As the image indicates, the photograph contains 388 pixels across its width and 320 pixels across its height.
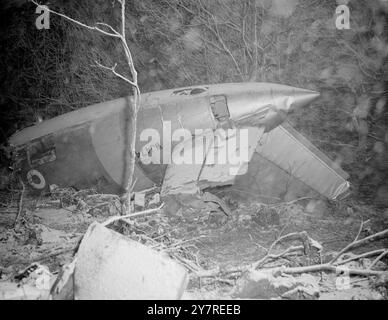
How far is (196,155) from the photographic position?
196 inches

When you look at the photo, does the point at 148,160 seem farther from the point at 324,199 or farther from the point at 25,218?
the point at 324,199

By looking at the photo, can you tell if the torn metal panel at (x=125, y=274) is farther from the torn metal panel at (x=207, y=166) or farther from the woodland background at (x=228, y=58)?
the woodland background at (x=228, y=58)

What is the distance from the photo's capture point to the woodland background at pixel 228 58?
26.3 ft

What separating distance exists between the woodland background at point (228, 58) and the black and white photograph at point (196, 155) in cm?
4

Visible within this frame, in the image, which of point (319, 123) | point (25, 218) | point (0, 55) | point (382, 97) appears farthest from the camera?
point (0, 55)

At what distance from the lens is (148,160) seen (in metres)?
5.24

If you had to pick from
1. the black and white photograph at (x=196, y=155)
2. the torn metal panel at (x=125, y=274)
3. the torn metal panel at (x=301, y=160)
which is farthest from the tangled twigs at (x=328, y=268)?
the torn metal panel at (x=301, y=160)

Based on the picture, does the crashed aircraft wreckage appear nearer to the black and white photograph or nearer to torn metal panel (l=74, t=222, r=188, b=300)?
the black and white photograph

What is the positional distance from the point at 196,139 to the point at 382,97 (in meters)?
5.81

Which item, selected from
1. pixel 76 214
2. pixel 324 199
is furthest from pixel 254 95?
pixel 76 214

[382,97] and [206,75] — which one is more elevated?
[206,75]

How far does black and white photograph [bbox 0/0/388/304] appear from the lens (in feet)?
9.61

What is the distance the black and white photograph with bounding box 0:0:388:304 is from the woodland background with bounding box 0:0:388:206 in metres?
0.04

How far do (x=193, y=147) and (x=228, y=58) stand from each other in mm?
6173
